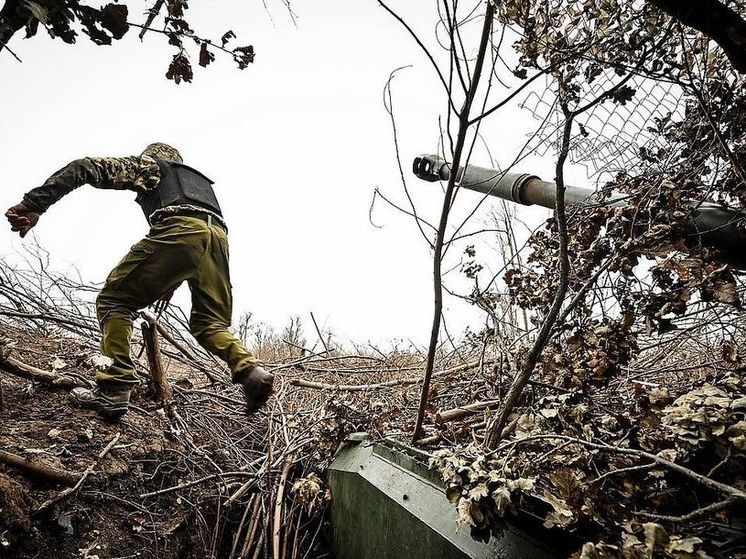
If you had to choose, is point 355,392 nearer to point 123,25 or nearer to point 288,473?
point 288,473

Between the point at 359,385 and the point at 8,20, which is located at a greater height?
the point at 8,20

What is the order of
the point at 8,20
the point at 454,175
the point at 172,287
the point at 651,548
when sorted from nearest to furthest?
the point at 651,548 → the point at 8,20 → the point at 454,175 → the point at 172,287

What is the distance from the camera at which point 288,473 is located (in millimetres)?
2908

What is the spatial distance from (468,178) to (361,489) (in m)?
1.93

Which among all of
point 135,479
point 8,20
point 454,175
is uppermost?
point 454,175

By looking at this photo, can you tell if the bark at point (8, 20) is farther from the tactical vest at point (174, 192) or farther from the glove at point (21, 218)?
the tactical vest at point (174, 192)

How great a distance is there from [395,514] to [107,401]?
2019 mm

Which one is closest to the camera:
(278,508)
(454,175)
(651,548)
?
(651,548)

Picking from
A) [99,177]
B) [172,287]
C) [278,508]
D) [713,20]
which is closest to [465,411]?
[278,508]

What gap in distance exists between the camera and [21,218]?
2.45m

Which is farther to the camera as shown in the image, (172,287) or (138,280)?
(172,287)

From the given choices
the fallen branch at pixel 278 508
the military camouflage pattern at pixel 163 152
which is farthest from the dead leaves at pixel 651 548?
the military camouflage pattern at pixel 163 152

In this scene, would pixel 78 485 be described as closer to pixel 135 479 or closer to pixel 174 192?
pixel 135 479

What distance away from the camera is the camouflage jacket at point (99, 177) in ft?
8.32
